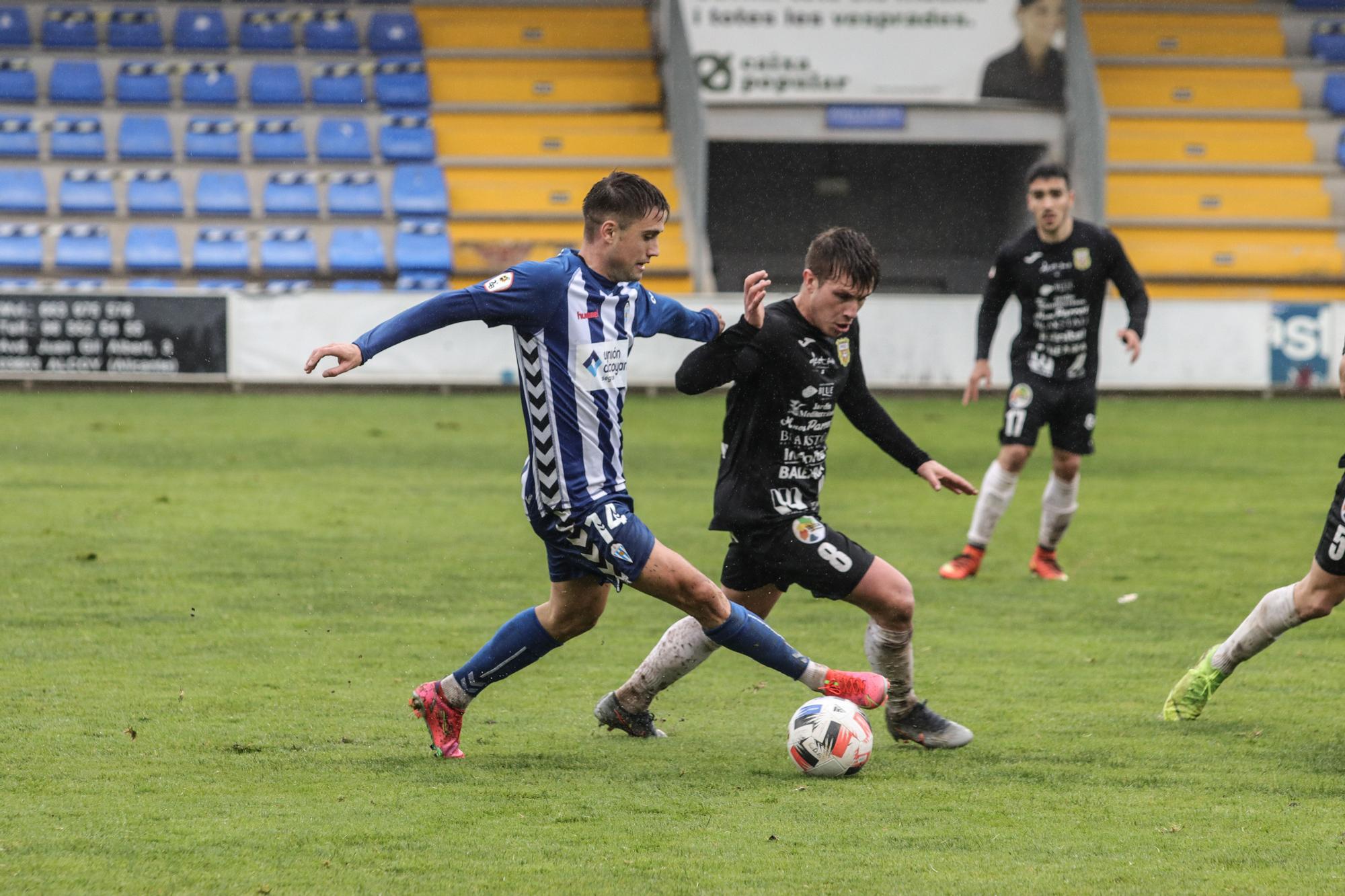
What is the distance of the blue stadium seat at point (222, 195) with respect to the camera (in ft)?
72.6

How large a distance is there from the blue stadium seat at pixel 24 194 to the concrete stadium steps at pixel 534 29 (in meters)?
5.94

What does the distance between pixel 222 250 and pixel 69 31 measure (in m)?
5.08

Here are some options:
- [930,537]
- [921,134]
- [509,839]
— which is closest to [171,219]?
[921,134]

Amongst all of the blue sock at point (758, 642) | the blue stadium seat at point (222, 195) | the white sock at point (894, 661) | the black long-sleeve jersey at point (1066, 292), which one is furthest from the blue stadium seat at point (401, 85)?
the blue sock at point (758, 642)

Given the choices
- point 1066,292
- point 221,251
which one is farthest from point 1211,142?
point 1066,292

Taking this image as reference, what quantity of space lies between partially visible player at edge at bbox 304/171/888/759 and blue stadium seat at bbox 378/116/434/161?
18.8 m

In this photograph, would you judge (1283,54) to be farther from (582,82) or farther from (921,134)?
(582,82)

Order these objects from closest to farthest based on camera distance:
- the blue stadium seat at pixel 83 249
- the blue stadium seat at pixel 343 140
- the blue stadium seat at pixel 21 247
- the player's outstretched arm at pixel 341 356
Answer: the player's outstretched arm at pixel 341 356 → the blue stadium seat at pixel 21 247 → the blue stadium seat at pixel 83 249 → the blue stadium seat at pixel 343 140

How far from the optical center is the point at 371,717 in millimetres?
5254

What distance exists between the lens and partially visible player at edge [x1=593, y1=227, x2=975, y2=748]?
15.8 ft

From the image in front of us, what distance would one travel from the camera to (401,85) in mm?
23625

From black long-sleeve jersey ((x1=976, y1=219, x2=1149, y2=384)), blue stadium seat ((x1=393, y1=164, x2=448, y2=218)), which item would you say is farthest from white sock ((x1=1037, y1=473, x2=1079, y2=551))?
blue stadium seat ((x1=393, y1=164, x2=448, y2=218))

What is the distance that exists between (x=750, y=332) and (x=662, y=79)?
20.1 meters

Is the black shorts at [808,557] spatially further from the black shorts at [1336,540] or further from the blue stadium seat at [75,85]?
the blue stadium seat at [75,85]
